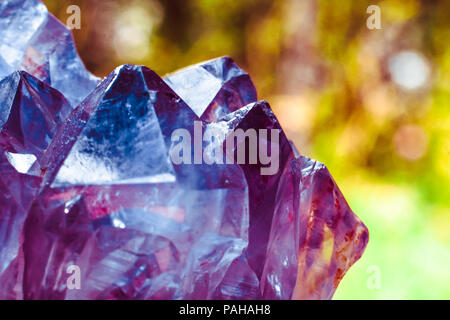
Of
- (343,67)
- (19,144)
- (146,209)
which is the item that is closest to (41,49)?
(19,144)

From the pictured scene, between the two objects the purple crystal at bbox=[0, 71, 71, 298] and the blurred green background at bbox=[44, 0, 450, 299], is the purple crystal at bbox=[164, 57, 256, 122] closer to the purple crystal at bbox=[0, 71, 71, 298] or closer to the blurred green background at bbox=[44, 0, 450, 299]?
the purple crystal at bbox=[0, 71, 71, 298]

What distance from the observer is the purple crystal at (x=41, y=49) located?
22.2 inches

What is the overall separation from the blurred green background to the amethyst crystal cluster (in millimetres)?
777

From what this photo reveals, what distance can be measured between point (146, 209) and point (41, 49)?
33cm

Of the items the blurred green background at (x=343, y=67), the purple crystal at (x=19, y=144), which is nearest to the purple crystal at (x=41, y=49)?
the purple crystal at (x=19, y=144)

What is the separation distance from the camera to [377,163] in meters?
1.60

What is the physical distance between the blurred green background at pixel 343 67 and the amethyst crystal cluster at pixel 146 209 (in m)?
0.78

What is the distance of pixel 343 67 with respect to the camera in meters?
1.85

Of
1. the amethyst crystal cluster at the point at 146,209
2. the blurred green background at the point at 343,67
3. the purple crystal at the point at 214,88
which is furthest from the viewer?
the blurred green background at the point at 343,67

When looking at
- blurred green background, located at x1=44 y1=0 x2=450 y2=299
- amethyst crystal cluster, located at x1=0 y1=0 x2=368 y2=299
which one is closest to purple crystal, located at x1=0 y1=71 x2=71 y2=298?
amethyst crystal cluster, located at x1=0 y1=0 x2=368 y2=299

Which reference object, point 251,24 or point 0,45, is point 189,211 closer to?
point 0,45

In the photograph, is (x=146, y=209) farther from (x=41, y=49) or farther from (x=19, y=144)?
(x=41, y=49)

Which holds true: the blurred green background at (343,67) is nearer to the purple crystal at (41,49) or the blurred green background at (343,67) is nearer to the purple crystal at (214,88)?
the purple crystal at (214,88)

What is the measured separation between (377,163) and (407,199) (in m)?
0.27
